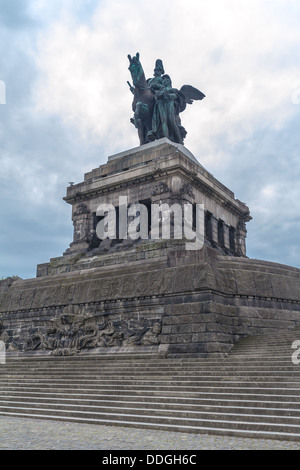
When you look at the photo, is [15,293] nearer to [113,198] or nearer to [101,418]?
[113,198]

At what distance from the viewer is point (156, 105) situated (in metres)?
27.0

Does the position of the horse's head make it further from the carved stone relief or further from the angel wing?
the carved stone relief

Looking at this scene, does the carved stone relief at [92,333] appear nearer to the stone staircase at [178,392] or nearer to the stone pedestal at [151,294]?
the stone pedestal at [151,294]

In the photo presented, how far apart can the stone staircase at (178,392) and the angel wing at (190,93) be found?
63.9 feet

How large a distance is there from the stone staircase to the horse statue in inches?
628

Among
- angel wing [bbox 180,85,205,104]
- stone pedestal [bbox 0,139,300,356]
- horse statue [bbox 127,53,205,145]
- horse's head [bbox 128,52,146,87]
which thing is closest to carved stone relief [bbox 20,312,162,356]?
stone pedestal [bbox 0,139,300,356]

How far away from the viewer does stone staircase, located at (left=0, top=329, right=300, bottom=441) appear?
799 centimetres

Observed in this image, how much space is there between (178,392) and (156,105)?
20586mm

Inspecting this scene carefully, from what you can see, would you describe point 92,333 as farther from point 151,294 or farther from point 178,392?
point 178,392

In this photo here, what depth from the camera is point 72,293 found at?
58.0 feet

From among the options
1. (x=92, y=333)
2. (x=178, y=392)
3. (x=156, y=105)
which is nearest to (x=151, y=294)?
(x=92, y=333)

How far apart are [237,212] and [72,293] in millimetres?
13285

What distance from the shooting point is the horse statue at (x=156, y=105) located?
26.6 m

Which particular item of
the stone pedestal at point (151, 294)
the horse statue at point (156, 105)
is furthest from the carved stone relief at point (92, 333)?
the horse statue at point (156, 105)
